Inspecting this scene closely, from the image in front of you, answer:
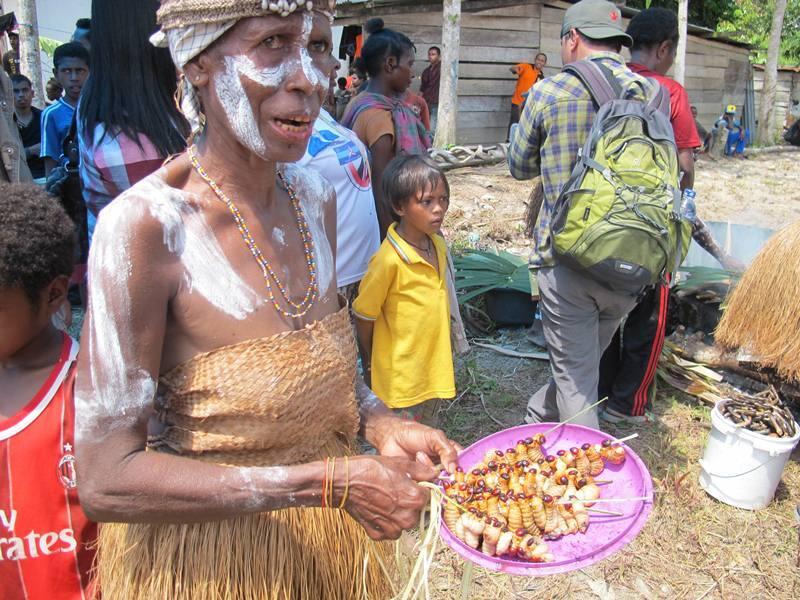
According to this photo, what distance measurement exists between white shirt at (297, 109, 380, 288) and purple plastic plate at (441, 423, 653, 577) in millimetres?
1300

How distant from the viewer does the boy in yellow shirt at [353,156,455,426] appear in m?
3.19

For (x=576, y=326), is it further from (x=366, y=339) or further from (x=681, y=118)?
(x=681, y=118)

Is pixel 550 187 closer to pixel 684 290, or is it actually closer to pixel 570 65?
pixel 570 65

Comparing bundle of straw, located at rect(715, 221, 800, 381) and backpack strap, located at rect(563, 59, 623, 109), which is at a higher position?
backpack strap, located at rect(563, 59, 623, 109)

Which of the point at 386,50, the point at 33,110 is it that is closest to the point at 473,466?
the point at 386,50

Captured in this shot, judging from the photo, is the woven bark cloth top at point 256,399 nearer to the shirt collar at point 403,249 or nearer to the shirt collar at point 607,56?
the shirt collar at point 403,249

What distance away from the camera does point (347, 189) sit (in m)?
3.17

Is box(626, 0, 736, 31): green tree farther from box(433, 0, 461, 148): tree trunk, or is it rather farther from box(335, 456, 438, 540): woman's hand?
box(335, 456, 438, 540): woman's hand

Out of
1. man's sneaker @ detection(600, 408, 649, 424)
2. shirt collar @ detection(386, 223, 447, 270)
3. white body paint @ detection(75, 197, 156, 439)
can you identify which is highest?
white body paint @ detection(75, 197, 156, 439)

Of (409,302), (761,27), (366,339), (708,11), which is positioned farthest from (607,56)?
(761,27)

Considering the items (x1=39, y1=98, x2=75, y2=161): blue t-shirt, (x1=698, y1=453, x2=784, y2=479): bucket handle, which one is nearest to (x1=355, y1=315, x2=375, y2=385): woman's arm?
(x1=698, y1=453, x2=784, y2=479): bucket handle

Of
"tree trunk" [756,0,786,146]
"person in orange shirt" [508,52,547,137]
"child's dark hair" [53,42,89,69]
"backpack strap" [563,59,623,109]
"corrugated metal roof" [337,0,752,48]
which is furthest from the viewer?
"tree trunk" [756,0,786,146]

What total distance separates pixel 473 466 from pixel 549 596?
1313mm

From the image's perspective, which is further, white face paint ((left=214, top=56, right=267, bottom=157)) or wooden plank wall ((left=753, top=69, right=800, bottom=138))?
wooden plank wall ((left=753, top=69, right=800, bottom=138))
